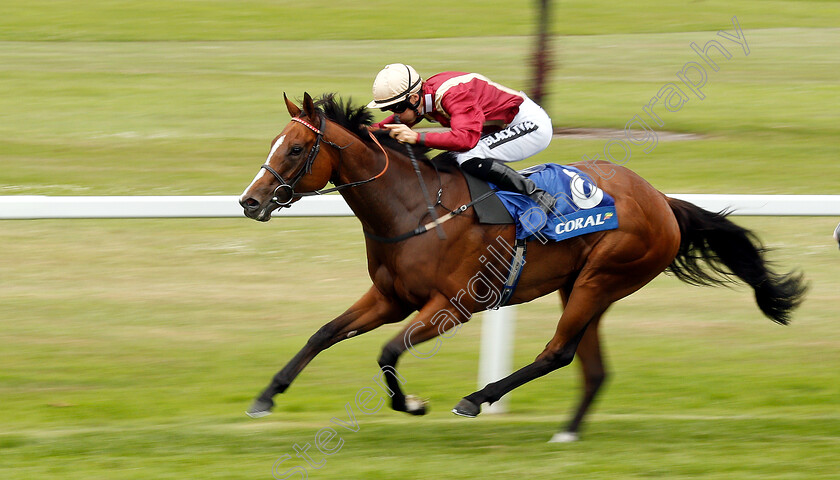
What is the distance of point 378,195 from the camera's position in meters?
4.48

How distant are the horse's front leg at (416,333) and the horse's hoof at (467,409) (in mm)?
243

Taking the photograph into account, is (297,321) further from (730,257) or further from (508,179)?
(730,257)

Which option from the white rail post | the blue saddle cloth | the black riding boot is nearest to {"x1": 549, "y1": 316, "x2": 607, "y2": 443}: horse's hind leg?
the white rail post

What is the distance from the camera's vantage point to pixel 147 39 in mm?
22266

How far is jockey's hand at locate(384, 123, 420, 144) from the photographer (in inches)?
177

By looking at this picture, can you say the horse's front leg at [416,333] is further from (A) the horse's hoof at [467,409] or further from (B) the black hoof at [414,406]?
(A) the horse's hoof at [467,409]

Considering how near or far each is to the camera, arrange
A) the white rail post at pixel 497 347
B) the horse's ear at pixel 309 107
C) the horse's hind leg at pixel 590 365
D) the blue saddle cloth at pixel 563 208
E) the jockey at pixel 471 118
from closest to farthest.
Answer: the horse's ear at pixel 309 107 → the jockey at pixel 471 118 → the blue saddle cloth at pixel 563 208 → the horse's hind leg at pixel 590 365 → the white rail post at pixel 497 347

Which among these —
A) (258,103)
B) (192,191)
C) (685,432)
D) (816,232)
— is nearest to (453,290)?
(685,432)

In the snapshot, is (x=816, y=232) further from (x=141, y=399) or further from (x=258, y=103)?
(x=258, y=103)

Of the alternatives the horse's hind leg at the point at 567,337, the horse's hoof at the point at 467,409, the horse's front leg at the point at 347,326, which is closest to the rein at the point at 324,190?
the horse's front leg at the point at 347,326

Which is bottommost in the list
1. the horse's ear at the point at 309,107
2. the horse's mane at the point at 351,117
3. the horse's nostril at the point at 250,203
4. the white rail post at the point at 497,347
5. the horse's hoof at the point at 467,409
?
the white rail post at the point at 497,347

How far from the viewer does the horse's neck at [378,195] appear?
14.6 ft

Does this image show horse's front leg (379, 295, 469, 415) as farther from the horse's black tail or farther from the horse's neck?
the horse's black tail

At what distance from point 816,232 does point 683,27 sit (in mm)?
16204
